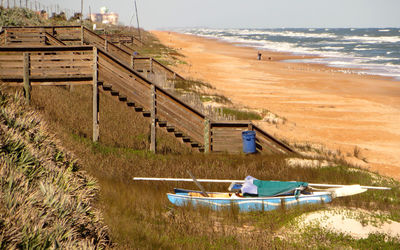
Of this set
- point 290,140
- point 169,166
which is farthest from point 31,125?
point 290,140

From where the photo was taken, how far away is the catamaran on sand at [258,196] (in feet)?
33.3

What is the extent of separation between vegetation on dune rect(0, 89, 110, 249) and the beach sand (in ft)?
39.3

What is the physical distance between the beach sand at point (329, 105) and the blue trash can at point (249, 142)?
4.32 m

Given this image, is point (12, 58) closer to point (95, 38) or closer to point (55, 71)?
point (55, 71)

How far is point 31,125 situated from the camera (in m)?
8.66

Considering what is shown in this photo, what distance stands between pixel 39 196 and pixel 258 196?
5.67 metres

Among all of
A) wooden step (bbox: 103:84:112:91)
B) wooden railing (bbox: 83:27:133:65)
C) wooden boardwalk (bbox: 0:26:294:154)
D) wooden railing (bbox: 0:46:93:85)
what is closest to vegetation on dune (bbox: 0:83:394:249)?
wooden boardwalk (bbox: 0:26:294:154)

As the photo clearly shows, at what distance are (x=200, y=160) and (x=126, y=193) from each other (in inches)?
164

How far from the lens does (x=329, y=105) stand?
102 feet

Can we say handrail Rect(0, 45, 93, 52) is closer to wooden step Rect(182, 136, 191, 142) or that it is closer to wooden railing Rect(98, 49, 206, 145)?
wooden railing Rect(98, 49, 206, 145)

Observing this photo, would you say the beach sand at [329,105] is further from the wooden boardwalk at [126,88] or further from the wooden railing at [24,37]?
the wooden railing at [24,37]

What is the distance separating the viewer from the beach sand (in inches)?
818

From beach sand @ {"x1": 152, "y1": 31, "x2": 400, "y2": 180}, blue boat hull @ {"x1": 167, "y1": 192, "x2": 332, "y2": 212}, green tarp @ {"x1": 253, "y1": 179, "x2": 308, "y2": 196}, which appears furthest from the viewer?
beach sand @ {"x1": 152, "y1": 31, "x2": 400, "y2": 180}

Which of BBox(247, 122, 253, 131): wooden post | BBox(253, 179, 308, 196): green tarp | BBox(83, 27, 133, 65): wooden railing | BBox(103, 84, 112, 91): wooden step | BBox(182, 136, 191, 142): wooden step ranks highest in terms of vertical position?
BBox(83, 27, 133, 65): wooden railing
